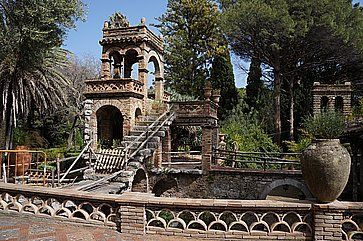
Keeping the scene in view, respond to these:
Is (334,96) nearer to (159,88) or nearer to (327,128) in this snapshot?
(159,88)

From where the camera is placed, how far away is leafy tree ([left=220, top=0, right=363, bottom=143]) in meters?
21.0

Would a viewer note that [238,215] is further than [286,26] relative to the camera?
No

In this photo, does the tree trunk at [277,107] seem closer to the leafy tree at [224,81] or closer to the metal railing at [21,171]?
the leafy tree at [224,81]

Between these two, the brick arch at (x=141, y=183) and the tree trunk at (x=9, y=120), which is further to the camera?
the brick arch at (x=141, y=183)

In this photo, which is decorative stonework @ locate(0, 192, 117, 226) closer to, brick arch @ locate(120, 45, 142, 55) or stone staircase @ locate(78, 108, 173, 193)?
stone staircase @ locate(78, 108, 173, 193)

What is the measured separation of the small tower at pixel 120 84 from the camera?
A: 16125 millimetres

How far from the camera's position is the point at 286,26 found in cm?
2078

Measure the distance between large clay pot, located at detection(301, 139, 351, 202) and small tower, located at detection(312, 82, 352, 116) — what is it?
1657 centimetres

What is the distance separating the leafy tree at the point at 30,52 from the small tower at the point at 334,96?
1462 centimetres

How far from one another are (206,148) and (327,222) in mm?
10910

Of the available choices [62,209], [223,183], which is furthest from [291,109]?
[62,209]

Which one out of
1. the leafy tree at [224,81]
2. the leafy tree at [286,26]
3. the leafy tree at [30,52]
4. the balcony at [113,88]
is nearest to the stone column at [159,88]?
the balcony at [113,88]

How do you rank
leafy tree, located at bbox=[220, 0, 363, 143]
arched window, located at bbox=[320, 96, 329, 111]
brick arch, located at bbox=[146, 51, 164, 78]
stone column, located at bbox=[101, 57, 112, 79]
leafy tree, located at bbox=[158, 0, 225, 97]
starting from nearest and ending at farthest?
stone column, located at bbox=[101, 57, 112, 79], brick arch, located at bbox=[146, 51, 164, 78], arched window, located at bbox=[320, 96, 329, 111], leafy tree, located at bbox=[220, 0, 363, 143], leafy tree, located at bbox=[158, 0, 225, 97]

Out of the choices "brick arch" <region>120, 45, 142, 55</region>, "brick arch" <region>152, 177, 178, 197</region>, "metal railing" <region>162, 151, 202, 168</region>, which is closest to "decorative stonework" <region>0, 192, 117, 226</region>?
"brick arch" <region>152, 177, 178, 197</region>
